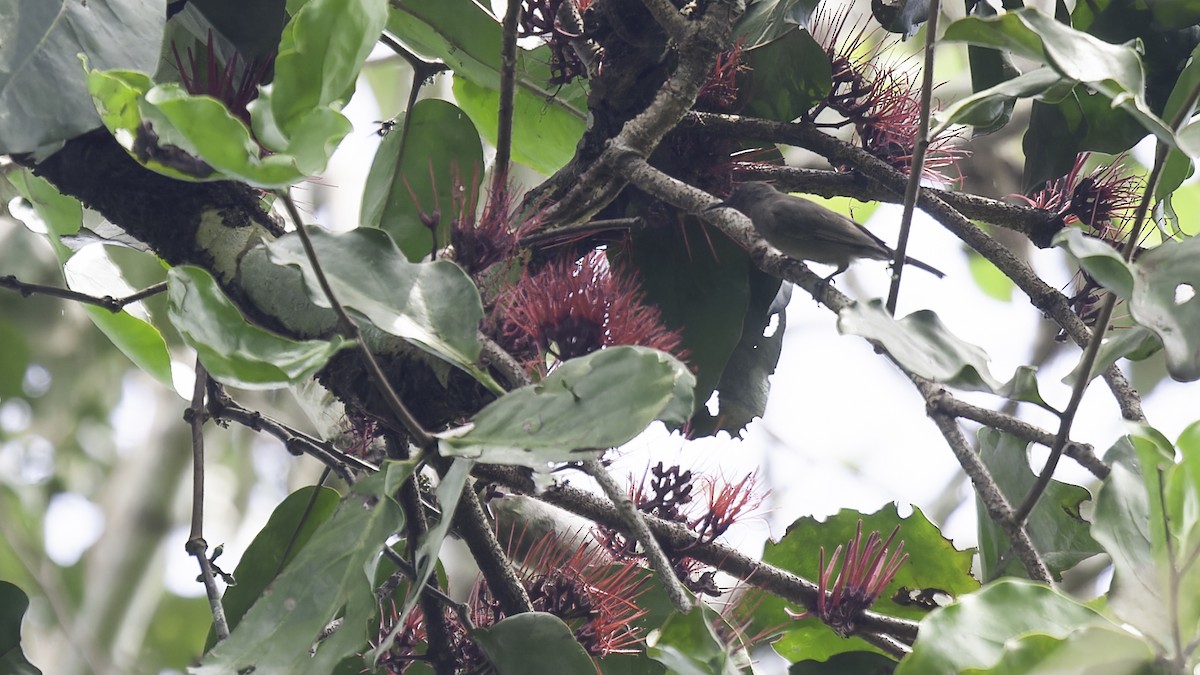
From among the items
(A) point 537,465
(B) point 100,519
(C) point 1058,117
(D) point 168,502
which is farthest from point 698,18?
(B) point 100,519

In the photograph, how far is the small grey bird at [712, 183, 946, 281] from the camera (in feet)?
4.19

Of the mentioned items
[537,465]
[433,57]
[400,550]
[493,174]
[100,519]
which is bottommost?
[100,519]

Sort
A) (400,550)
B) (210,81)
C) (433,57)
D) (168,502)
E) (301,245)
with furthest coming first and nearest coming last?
(168,502), (433,57), (400,550), (210,81), (301,245)

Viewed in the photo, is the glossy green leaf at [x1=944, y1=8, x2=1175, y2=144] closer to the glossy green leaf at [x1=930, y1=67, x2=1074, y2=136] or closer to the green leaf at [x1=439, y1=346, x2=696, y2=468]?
the glossy green leaf at [x1=930, y1=67, x2=1074, y2=136]

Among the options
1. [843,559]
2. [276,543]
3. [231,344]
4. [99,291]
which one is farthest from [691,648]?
[99,291]

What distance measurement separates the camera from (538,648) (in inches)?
31.0

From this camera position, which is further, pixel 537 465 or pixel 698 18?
pixel 698 18

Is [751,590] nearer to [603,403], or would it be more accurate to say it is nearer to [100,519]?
[603,403]

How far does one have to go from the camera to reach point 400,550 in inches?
43.4

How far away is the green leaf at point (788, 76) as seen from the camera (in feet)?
3.66

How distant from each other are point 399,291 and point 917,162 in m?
0.35

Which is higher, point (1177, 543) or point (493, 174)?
point (493, 174)

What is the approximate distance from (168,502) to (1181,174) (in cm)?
312

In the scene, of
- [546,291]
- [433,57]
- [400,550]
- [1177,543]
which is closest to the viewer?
[1177,543]
